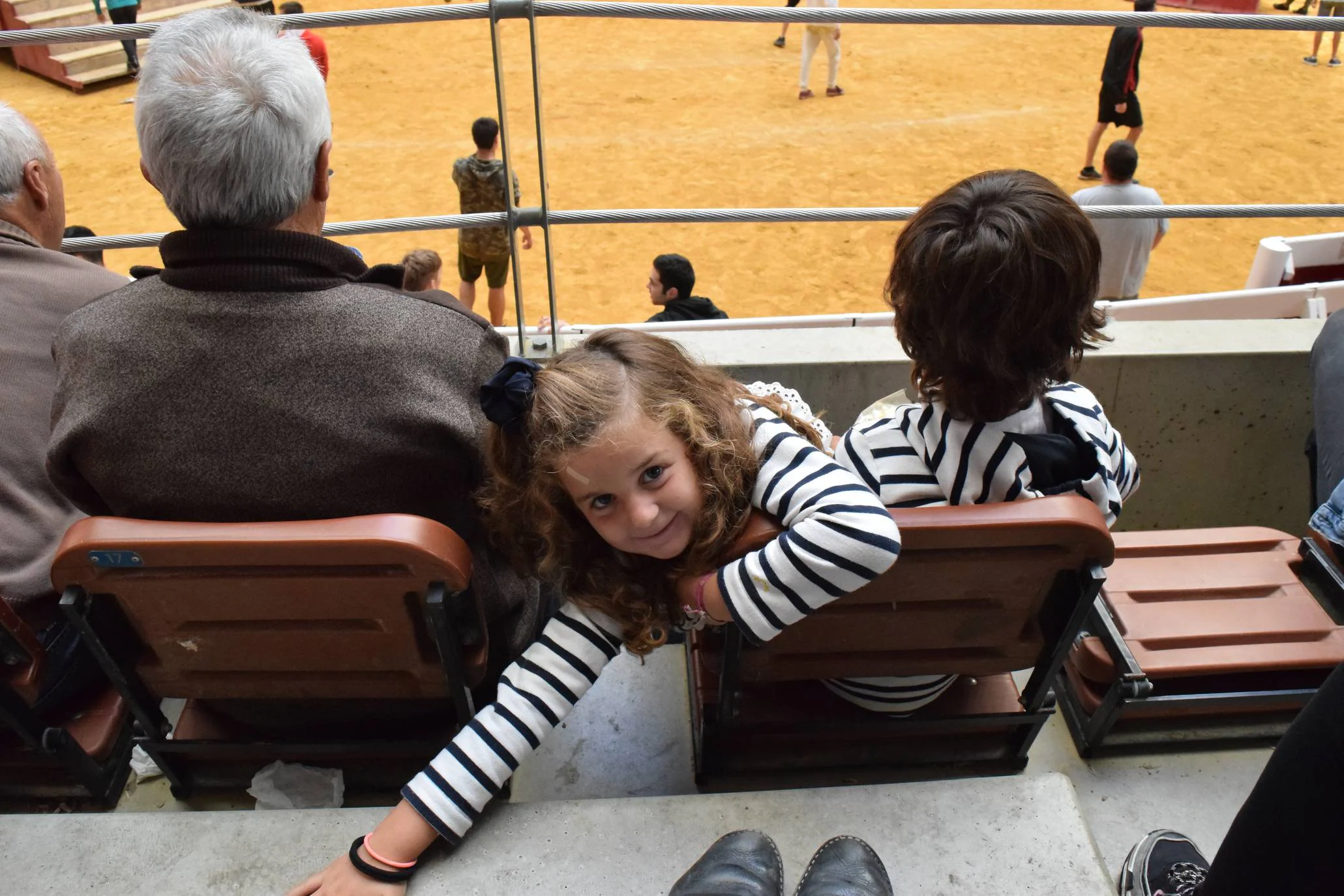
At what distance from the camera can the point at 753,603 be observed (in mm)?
1147

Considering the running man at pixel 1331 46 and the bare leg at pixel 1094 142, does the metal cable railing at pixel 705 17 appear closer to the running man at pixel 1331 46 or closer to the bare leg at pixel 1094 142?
the bare leg at pixel 1094 142

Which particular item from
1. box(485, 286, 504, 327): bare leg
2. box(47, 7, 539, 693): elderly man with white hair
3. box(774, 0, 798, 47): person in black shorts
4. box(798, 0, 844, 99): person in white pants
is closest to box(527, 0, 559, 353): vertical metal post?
box(47, 7, 539, 693): elderly man with white hair

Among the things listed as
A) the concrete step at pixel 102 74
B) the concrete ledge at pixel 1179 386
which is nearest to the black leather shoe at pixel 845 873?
the concrete ledge at pixel 1179 386

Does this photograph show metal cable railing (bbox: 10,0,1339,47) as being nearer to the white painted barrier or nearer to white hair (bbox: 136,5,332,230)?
white hair (bbox: 136,5,332,230)

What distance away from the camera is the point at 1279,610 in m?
1.66

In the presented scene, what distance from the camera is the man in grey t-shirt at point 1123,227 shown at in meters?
4.66

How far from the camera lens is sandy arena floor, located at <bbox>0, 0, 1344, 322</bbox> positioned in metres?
6.83

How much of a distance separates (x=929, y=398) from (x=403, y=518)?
74 cm

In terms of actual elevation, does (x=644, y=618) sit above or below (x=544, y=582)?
above

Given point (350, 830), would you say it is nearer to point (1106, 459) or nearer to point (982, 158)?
point (1106, 459)

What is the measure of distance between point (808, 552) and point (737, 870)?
437 mm

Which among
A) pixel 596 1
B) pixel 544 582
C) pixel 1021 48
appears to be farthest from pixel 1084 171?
pixel 544 582

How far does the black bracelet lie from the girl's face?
1.68ft

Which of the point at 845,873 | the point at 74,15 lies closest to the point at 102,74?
the point at 74,15
